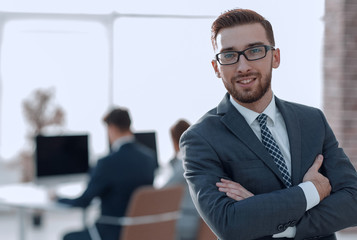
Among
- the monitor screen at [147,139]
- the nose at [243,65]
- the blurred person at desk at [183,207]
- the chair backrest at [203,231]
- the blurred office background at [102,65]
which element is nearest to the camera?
the nose at [243,65]

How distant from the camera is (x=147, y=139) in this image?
4812 mm

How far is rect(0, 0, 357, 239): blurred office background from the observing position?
598cm

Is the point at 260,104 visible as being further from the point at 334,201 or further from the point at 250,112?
the point at 334,201

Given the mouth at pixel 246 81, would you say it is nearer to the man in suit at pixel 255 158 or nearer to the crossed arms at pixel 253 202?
the man in suit at pixel 255 158

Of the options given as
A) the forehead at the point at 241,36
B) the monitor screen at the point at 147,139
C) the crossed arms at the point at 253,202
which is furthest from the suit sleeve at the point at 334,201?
the monitor screen at the point at 147,139

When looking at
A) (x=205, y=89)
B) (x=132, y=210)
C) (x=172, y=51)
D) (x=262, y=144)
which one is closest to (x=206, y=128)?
(x=262, y=144)

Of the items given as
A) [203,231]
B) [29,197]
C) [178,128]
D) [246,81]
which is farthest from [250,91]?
[29,197]

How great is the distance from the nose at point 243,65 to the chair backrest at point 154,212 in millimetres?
1885

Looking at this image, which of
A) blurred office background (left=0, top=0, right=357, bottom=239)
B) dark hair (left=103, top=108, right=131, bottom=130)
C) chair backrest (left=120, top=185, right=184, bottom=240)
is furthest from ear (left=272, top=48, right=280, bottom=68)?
blurred office background (left=0, top=0, right=357, bottom=239)

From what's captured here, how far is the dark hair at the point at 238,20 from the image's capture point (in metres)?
1.54

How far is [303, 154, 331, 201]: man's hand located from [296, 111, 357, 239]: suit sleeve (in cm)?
2

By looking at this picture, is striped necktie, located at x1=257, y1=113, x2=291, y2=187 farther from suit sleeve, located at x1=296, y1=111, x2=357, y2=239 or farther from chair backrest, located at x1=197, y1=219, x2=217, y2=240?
chair backrest, located at x1=197, y1=219, x2=217, y2=240

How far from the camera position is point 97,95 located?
639 cm

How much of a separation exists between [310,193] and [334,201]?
11 centimetres
